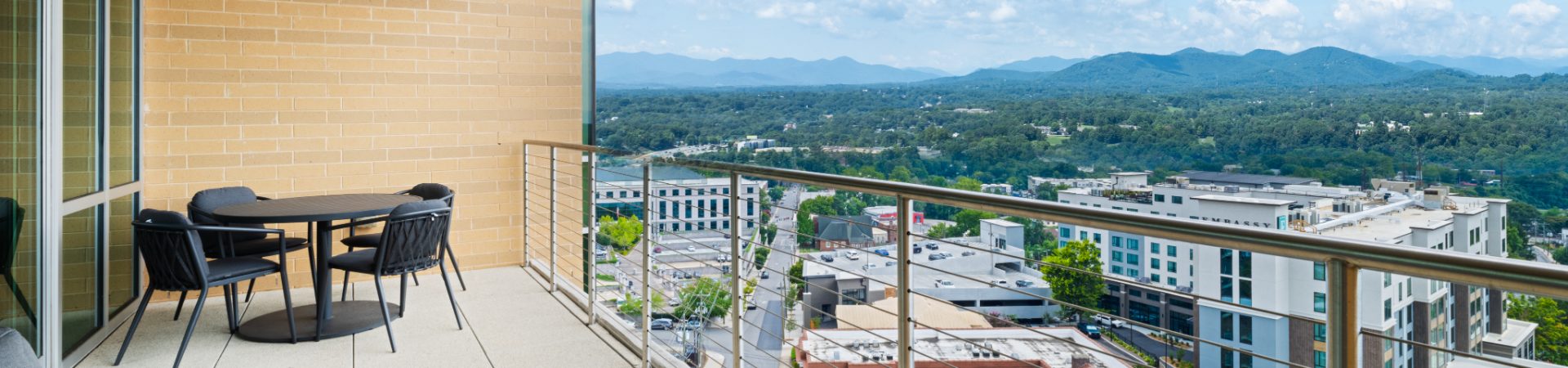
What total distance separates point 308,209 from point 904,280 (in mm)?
Result: 2633

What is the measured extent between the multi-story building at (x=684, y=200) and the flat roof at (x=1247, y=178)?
6141mm

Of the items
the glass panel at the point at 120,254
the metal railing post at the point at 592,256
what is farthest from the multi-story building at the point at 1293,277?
the glass panel at the point at 120,254

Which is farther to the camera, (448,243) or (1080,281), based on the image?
(448,243)

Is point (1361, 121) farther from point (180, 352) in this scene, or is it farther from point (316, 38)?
point (180, 352)

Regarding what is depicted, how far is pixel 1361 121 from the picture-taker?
8.38 meters

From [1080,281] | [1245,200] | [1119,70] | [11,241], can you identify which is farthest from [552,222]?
[1119,70]

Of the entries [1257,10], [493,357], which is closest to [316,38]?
[493,357]

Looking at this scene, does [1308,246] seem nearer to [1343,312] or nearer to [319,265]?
[1343,312]

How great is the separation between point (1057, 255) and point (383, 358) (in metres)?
4.90

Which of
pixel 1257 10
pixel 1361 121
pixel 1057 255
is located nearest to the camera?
pixel 1057 255

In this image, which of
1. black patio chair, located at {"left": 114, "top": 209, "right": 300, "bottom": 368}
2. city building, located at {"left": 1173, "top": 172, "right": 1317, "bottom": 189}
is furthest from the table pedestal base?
city building, located at {"left": 1173, "top": 172, "right": 1317, "bottom": 189}

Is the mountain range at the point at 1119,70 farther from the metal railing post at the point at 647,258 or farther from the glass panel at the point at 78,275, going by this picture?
the glass panel at the point at 78,275

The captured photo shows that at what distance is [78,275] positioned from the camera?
3.24m

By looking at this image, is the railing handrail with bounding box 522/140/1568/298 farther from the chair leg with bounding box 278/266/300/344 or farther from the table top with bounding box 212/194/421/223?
the chair leg with bounding box 278/266/300/344
